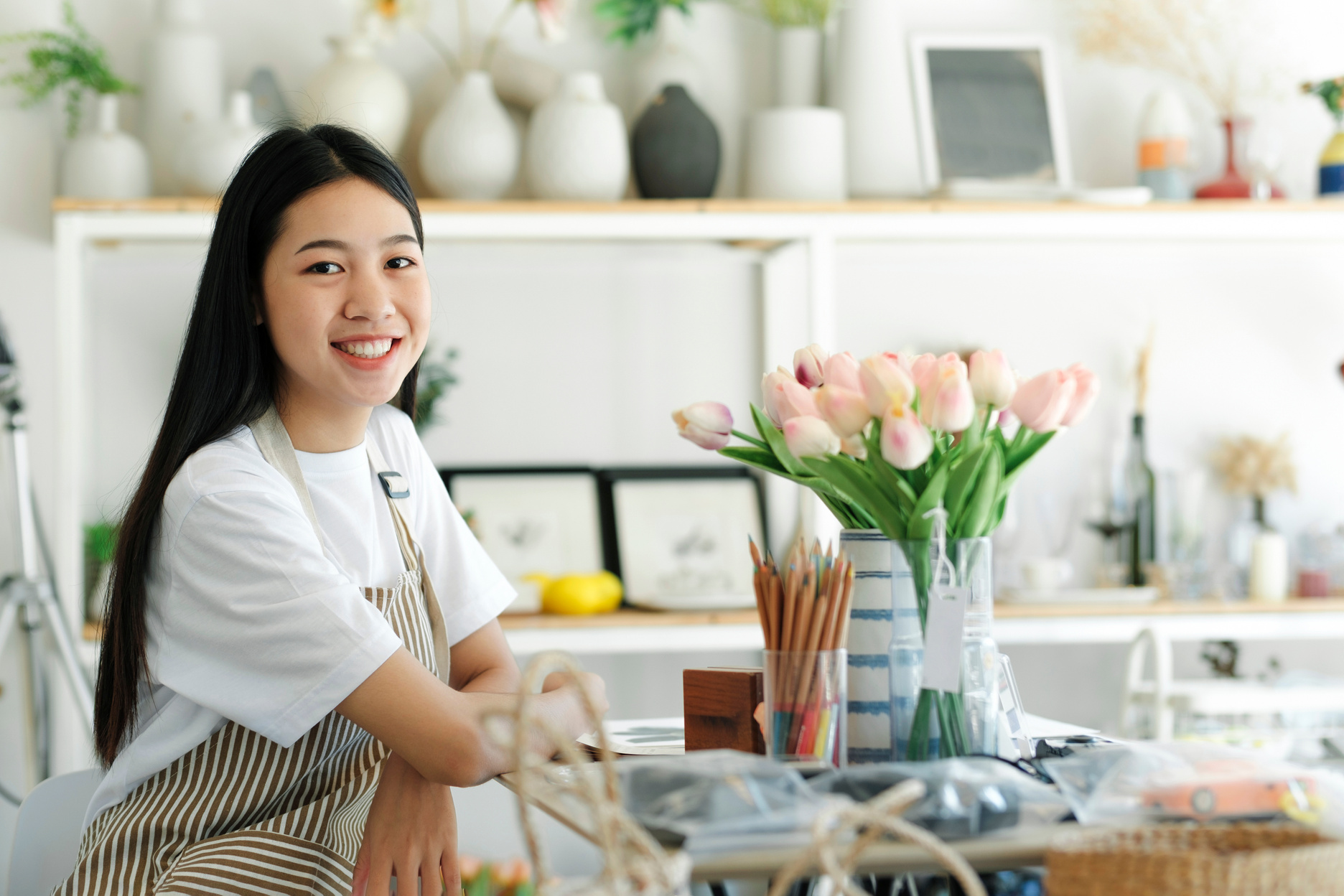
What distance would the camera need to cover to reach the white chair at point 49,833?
136cm

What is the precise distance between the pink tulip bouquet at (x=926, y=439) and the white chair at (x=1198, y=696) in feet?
5.42

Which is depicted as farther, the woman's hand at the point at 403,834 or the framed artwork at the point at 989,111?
the framed artwork at the point at 989,111

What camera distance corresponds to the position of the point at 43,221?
8.85 ft

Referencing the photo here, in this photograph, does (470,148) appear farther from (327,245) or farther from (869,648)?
A: (869,648)

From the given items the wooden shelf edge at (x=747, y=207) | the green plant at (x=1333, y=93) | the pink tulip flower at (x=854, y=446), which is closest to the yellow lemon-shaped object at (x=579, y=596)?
the wooden shelf edge at (x=747, y=207)

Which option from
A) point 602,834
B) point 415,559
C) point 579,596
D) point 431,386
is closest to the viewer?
point 602,834

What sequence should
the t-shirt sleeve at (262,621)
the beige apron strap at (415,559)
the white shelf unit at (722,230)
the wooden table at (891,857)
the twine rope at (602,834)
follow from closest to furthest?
the twine rope at (602,834)
the wooden table at (891,857)
the t-shirt sleeve at (262,621)
the beige apron strap at (415,559)
the white shelf unit at (722,230)

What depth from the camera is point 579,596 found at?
2.55 m

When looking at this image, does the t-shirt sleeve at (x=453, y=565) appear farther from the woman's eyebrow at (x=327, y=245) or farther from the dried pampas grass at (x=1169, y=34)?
the dried pampas grass at (x=1169, y=34)

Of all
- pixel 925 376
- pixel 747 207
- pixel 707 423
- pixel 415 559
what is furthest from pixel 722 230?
pixel 925 376

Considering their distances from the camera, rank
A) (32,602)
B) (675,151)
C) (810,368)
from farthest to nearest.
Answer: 1. (675,151)
2. (32,602)
3. (810,368)

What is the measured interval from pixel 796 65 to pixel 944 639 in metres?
2.09

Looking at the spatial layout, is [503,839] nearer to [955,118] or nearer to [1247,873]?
[1247,873]

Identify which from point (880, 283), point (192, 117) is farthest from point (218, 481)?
point (880, 283)
